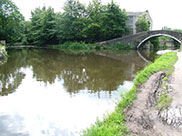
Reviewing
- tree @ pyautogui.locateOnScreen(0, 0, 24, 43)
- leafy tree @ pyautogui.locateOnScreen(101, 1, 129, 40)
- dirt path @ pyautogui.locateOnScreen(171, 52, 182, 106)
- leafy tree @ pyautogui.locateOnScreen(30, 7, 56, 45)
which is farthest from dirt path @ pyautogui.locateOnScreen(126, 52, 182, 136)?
leafy tree @ pyautogui.locateOnScreen(30, 7, 56, 45)

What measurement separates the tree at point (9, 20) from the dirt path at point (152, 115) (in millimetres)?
22399

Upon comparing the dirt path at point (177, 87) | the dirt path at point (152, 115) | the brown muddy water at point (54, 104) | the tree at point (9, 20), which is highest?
the tree at point (9, 20)

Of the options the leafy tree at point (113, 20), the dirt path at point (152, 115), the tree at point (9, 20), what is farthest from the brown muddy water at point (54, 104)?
the leafy tree at point (113, 20)

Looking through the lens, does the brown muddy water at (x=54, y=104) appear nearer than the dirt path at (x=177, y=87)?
Yes

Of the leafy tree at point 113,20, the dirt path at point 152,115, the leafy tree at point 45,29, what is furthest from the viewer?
the leafy tree at point 45,29

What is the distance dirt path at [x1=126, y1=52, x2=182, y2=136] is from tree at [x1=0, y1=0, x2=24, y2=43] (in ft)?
73.5

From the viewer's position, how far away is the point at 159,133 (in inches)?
101

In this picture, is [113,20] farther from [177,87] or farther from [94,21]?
[177,87]

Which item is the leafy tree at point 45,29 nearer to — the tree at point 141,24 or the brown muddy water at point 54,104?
the tree at point 141,24

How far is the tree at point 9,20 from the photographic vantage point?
22.2 metres

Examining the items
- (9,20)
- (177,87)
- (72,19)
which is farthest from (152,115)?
(72,19)

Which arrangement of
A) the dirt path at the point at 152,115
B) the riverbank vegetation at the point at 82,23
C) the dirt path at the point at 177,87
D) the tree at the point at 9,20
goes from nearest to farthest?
the dirt path at the point at 152,115
the dirt path at the point at 177,87
the tree at the point at 9,20
the riverbank vegetation at the point at 82,23

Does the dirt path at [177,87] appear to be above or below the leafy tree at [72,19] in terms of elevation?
below

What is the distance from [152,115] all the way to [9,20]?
2373 centimetres
